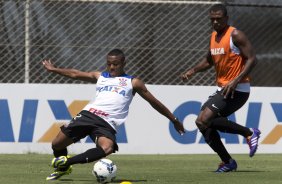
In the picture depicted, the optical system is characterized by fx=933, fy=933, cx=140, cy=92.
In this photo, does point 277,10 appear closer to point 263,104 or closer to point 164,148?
point 263,104

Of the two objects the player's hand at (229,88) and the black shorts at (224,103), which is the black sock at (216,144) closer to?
the black shorts at (224,103)

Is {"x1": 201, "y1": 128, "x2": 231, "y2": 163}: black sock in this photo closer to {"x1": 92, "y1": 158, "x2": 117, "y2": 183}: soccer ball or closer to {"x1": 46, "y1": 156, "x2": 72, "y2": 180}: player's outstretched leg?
{"x1": 46, "y1": 156, "x2": 72, "y2": 180}: player's outstretched leg

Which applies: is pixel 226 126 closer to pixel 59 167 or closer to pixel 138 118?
pixel 59 167

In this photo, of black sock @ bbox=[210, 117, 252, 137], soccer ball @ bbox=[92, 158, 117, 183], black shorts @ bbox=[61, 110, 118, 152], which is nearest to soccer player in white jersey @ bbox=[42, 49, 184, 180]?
black shorts @ bbox=[61, 110, 118, 152]

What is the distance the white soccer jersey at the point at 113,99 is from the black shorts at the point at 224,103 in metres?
1.41

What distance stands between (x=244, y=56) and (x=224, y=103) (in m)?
0.63

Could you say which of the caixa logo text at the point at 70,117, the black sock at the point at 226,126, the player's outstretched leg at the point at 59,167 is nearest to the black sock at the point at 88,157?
the player's outstretched leg at the point at 59,167

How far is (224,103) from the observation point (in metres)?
11.5

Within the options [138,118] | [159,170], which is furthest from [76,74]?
[138,118]

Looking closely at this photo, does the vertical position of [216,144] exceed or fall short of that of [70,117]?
it falls short

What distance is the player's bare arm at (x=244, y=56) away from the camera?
11258 mm

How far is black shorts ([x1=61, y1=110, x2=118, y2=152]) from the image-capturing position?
33.6 feet

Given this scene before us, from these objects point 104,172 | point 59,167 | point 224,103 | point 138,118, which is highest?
point 138,118

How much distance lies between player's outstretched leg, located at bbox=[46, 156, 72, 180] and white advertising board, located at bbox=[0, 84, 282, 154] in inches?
195
